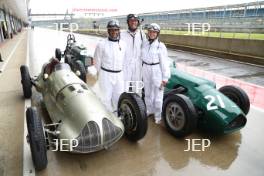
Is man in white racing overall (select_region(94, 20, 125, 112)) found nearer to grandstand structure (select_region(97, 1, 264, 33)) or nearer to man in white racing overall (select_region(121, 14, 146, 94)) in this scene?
man in white racing overall (select_region(121, 14, 146, 94))

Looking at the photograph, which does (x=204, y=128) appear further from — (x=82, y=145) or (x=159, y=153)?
(x=82, y=145)

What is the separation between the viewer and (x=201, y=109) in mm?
4145

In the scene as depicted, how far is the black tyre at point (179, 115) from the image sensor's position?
3.86 m

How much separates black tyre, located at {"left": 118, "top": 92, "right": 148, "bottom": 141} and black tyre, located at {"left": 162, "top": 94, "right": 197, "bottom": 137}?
655 mm

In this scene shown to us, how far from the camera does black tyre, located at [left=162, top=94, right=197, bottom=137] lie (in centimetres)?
386

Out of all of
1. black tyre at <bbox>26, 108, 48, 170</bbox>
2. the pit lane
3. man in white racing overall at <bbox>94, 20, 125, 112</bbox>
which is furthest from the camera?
man in white racing overall at <bbox>94, 20, 125, 112</bbox>

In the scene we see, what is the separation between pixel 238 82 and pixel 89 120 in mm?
6038

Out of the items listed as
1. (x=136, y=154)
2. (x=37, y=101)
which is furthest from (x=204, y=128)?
(x=37, y=101)

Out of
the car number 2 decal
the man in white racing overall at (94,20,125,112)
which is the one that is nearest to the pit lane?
the car number 2 decal

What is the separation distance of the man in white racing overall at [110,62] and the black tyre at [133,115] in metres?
0.52

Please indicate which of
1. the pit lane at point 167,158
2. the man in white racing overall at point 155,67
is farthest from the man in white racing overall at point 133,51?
the pit lane at point 167,158

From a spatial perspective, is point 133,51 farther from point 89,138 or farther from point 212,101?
point 89,138

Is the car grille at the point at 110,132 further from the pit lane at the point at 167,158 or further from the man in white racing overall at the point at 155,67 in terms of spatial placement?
the man in white racing overall at the point at 155,67

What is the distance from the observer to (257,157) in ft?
12.2
